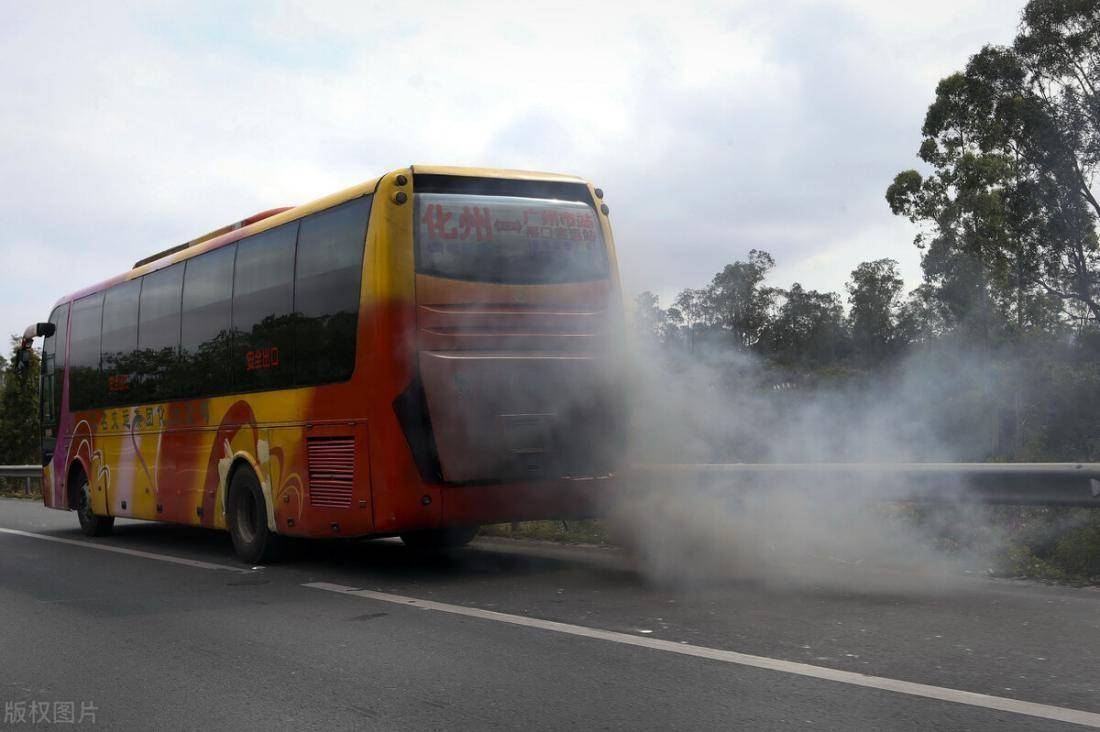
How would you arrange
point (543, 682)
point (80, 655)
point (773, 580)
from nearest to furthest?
point (543, 682) → point (80, 655) → point (773, 580)

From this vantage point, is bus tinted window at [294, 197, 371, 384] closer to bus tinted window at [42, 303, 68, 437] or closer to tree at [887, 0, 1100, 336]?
bus tinted window at [42, 303, 68, 437]

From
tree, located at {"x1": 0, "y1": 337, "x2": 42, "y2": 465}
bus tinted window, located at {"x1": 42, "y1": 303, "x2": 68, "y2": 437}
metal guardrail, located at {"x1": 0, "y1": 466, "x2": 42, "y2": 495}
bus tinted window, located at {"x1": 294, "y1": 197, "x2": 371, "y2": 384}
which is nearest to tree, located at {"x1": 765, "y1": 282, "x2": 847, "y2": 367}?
bus tinted window, located at {"x1": 294, "y1": 197, "x2": 371, "y2": 384}

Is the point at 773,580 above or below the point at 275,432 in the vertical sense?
below

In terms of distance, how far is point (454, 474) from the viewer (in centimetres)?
812

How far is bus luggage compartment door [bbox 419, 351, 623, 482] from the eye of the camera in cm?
810

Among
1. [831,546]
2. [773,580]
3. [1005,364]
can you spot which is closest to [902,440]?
[831,546]

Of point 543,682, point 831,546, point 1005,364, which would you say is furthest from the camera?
point 1005,364

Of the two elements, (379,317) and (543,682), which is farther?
(379,317)

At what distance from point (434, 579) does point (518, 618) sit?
7.22 feet

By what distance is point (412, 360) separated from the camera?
803cm

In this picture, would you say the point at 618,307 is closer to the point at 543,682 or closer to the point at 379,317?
the point at 379,317

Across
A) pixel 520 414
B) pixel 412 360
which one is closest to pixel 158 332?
pixel 412 360

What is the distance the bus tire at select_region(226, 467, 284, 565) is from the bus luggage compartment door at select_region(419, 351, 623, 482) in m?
2.59

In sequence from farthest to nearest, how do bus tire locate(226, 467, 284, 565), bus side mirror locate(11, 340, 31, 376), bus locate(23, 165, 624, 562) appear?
bus side mirror locate(11, 340, 31, 376)
bus tire locate(226, 467, 284, 565)
bus locate(23, 165, 624, 562)
